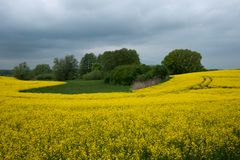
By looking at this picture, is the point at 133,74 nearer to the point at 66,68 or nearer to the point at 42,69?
the point at 66,68

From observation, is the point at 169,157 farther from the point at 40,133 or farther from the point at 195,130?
the point at 40,133

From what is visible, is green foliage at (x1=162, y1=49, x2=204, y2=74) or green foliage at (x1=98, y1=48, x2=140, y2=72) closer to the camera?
green foliage at (x1=162, y1=49, x2=204, y2=74)

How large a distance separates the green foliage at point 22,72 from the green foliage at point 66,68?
8621 millimetres

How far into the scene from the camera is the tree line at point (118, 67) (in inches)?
2098

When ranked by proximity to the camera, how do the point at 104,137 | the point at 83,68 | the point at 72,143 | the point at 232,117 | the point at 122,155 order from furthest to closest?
the point at 83,68 → the point at 232,117 → the point at 104,137 → the point at 72,143 → the point at 122,155

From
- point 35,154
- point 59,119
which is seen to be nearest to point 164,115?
point 59,119

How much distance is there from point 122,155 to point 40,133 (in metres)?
4.19

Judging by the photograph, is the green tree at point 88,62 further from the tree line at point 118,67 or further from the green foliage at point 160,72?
the green foliage at point 160,72

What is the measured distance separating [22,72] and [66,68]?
1464 cm

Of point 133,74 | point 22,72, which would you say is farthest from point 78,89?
point 22,72

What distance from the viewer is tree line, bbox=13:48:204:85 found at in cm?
5328

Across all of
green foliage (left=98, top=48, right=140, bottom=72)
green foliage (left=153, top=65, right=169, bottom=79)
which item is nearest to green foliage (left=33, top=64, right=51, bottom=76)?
green foliage (left=98, top=48, right=140, bottom=72)

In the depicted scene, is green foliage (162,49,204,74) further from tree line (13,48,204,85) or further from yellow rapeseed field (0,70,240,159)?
yellow rapeseed field (0,70,240,159)

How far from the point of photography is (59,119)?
1387cm
